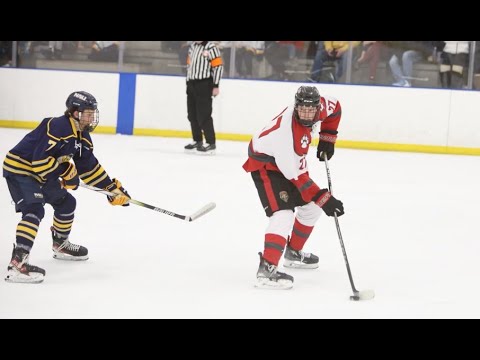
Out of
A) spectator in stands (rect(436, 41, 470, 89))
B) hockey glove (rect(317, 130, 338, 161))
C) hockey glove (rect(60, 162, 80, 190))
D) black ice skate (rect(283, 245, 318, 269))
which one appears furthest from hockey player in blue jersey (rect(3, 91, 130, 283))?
spectator in stands (rect(436, 41, 470, 89))

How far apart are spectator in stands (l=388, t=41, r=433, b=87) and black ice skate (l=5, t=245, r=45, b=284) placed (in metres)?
6.46

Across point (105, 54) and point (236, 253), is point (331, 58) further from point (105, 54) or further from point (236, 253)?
point (236, 253)

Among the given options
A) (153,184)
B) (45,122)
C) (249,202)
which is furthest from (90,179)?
(153,184)

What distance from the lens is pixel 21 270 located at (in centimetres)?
359

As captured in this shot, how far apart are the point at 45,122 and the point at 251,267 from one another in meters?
1.12

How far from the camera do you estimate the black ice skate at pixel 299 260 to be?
409 cm

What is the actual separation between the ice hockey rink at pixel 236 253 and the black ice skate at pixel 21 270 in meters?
0.04

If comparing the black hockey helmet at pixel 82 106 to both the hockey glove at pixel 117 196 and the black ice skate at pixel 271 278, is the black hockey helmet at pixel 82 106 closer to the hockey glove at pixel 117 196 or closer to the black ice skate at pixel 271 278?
the hockey glove at pixel 117 196

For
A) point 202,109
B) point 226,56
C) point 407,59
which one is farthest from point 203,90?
point 407,59

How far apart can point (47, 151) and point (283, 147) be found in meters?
0.96

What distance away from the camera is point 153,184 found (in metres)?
6.36

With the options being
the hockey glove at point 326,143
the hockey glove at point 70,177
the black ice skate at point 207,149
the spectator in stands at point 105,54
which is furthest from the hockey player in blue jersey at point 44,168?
the spectator in stands at point 105,54

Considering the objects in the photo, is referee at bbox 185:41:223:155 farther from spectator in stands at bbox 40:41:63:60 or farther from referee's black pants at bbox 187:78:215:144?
spectator in stands at bbox 40:41:63:60
